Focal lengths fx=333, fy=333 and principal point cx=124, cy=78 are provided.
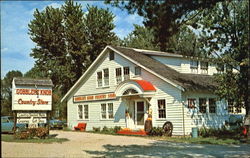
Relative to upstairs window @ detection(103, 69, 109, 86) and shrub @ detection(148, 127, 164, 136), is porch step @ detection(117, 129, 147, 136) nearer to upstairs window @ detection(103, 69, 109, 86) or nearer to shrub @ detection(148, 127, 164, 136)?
shrub @ detection(148, 127, 164, 136)

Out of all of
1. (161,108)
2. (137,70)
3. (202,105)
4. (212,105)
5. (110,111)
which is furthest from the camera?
(110,111)

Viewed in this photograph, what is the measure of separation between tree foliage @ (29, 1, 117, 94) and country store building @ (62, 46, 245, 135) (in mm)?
8175

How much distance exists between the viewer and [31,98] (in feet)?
70.9

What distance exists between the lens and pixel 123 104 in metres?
28.0

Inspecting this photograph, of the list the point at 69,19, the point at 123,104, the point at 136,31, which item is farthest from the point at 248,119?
the point at 136,31

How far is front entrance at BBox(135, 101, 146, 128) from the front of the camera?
26578 mm

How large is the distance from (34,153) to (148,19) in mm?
7948

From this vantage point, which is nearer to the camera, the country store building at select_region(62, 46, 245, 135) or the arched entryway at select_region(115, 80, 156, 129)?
the country store building at select_region(62, 46, 245, 135)

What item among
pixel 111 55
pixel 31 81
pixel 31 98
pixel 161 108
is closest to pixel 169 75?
pixel 161 108

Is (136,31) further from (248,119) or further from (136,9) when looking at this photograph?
(136,9)

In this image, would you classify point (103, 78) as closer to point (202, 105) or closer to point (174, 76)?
point (174, 76)

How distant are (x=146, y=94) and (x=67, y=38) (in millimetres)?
19561

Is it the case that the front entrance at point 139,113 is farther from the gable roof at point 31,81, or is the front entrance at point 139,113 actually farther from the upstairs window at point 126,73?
the gable roof at point 31,81

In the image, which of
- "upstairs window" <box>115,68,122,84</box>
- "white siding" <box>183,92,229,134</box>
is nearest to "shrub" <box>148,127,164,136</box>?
"white siding" <box>183,92,229,134</box>
